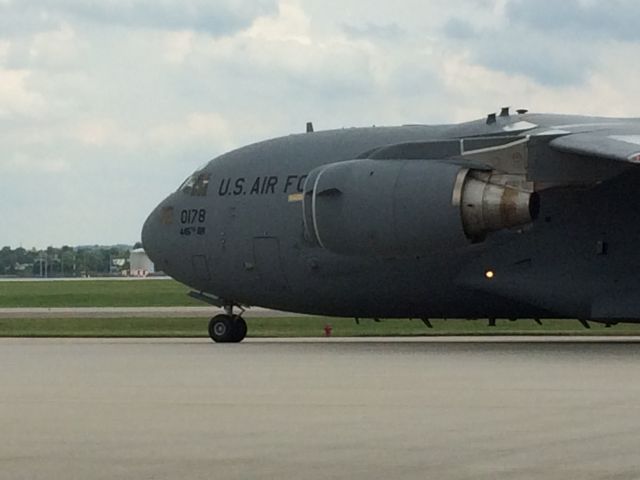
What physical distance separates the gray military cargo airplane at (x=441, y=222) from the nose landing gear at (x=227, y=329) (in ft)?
1.86

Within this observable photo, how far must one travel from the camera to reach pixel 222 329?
3200 centimetres

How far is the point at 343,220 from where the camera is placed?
27.2 m

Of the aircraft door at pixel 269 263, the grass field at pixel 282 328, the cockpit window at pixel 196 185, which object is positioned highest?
the cockpit window at pixel 196 185

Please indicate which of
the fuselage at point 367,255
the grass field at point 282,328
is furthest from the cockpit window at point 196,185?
the grass field at point 282,328

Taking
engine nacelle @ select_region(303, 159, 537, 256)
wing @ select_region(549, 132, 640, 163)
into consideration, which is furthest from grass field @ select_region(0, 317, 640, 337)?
wing @ select_region(549, 132, 640, 163)

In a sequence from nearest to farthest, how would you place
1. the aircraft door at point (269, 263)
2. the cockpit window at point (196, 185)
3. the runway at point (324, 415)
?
1. the runway at point (324, 415)
2. the aircraft door at point (269, 263)
3. the cockpit window at point (196, 185)

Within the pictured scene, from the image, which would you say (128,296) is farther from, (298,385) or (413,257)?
(298,385)

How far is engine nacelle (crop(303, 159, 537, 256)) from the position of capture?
84.7ft

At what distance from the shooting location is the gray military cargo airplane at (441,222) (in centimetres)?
2598

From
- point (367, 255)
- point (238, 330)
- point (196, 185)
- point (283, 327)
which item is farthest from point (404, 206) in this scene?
point (283, 327)

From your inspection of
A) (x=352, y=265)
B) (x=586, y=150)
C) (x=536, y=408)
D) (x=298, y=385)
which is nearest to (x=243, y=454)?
(x=536, y=408)

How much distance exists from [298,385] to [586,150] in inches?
285

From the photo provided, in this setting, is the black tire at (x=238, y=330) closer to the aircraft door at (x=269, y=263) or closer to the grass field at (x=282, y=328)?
the aircraft door at (x=269, y=263)

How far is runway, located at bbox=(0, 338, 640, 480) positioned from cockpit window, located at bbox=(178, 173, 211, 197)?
6.24 m
